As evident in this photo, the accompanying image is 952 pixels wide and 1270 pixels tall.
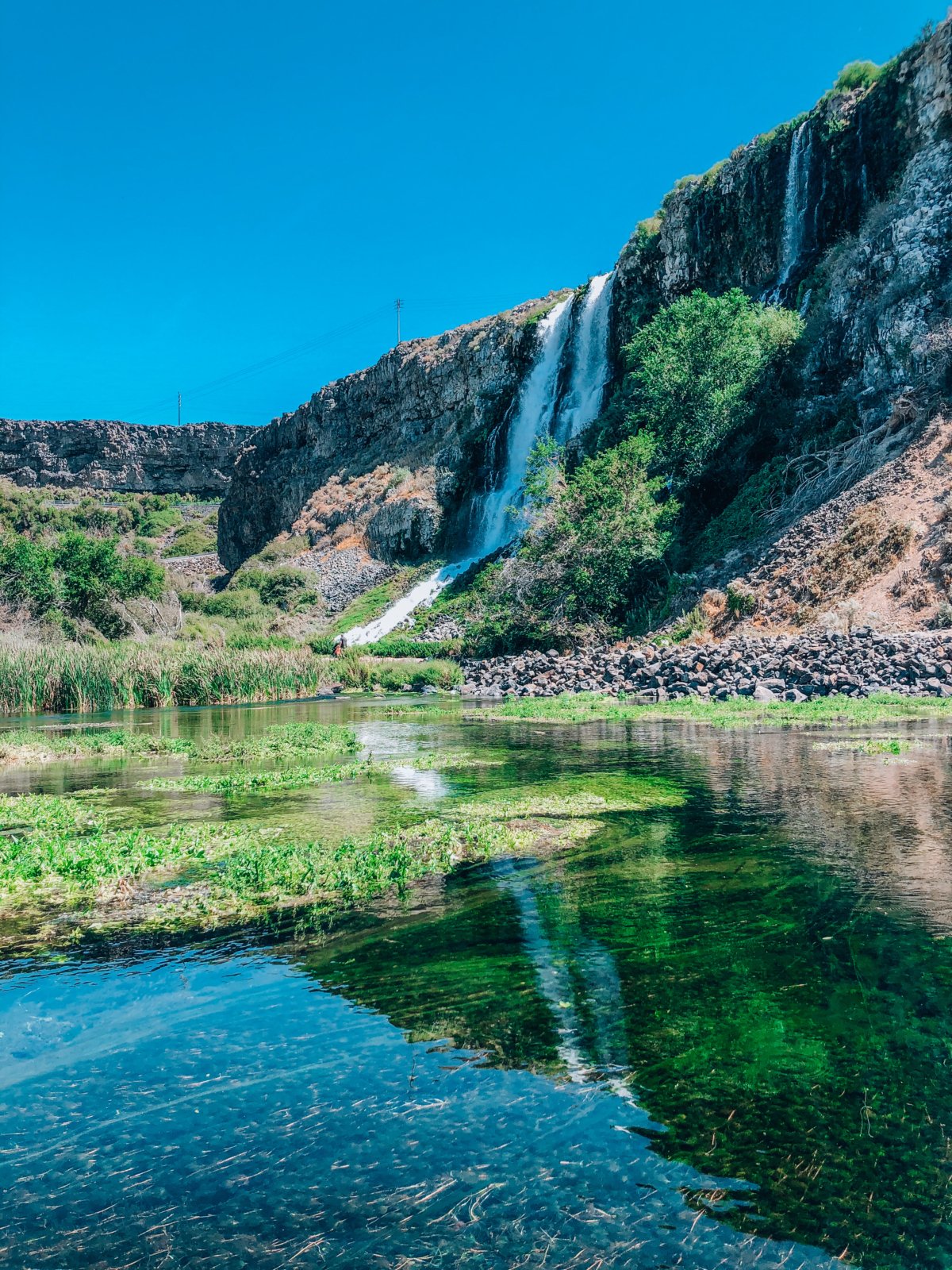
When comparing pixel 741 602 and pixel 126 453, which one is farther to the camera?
pixel 126 453

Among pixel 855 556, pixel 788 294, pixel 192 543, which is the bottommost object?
pixel 855 556

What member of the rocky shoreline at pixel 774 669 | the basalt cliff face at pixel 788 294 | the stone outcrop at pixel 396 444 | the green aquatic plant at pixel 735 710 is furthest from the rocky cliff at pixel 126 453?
the green aquatic plant at pixel 735 710

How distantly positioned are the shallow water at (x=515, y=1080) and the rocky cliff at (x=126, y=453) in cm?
11770

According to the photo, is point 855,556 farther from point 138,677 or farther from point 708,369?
point 138,677

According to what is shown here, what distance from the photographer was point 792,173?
130 ft

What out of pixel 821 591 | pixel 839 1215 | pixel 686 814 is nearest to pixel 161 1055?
pixel 839 1215

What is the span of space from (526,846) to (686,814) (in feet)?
6.31

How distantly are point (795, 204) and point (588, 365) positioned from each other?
13182 mm

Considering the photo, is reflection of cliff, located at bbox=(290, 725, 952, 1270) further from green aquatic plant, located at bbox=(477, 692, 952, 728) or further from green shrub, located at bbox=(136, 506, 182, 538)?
green shrub, located at bbox=(136, 506, 182, 538)

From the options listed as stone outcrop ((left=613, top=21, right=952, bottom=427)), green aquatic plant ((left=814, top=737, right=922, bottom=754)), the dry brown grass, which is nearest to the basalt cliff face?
stone outcrop ((left=613, top=21, right=952, bottom=427))

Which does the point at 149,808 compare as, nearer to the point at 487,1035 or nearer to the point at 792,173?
the point at 487,1035

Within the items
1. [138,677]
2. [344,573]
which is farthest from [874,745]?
[344,573]

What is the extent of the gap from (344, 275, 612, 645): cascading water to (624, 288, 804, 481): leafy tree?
11.7 m

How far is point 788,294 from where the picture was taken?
3944cm
